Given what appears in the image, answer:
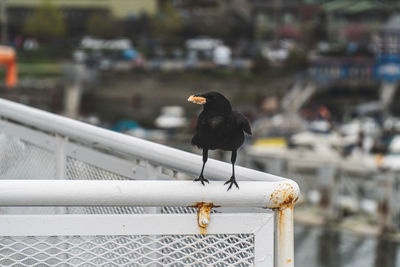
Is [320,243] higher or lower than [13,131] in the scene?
lower

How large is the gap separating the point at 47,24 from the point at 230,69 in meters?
13.2

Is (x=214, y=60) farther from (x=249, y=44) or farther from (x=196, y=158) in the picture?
(x=196, y=158)

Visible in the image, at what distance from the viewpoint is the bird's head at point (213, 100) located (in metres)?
2.88

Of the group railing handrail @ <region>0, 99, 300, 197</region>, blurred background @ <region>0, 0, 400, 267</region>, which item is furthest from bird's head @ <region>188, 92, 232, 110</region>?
blurred background @ <region>0, 0, 400, 267</region>

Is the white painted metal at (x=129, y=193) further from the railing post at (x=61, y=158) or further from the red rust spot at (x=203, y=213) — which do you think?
the railing post at (x=61, y=158)

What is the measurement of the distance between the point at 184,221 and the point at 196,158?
51 cm

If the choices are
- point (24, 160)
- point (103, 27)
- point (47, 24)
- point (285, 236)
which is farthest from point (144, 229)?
point (103, 27)

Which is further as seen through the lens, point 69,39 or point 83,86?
point 69,39

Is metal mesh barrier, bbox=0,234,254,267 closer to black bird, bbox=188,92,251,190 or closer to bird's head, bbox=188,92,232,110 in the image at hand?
black bird, bbox=188,92,251,190

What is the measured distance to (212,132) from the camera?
9.76 ft

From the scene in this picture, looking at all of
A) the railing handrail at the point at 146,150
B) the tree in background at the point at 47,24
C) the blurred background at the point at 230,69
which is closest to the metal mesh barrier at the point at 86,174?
the railing handrail at the point at 146,150

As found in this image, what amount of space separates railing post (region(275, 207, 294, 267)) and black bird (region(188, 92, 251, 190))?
428 millimetres

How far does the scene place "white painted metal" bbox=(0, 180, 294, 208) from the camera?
7.76ft

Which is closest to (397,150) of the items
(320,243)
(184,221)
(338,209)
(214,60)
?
(338,209)
